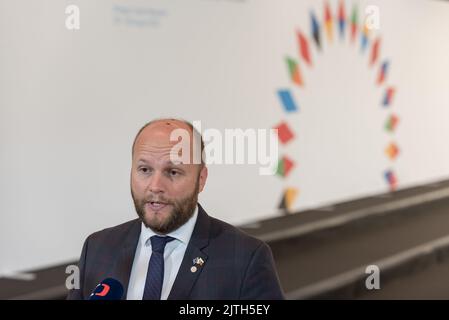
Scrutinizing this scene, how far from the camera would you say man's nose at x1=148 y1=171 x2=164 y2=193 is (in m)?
0.95

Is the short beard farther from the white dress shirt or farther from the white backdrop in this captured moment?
the white backdrop

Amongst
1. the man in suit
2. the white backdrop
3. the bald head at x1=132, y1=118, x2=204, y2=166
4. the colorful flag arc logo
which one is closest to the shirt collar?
the man in suit

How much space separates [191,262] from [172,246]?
0.14 ft

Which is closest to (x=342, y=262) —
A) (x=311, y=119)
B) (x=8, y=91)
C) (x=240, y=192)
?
(x=240, y=192)

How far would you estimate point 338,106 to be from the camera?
4.59m

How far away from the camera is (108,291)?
0.93m

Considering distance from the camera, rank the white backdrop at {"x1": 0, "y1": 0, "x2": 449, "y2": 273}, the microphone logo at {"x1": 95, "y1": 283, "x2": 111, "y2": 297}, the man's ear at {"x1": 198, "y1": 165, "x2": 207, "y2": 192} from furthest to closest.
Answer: the white backdrop at {"x1": 0, "y1": 0, "x2": 449, "y2": 273} → the man's ear at {"x1": 198, "y1": 165, "x2": 207, "y2": 192} → the microphone logo at {"x1": 95, "y1": 283, "x2": 111, "y2": 297}

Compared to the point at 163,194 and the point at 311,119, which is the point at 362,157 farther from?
the point at 163,194

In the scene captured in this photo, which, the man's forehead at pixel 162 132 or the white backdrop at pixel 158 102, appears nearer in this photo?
the man's forehead at pixel 162 132

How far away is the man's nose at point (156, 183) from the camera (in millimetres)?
954

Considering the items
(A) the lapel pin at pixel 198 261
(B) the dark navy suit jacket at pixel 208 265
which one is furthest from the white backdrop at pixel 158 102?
(A) the lapel pin at pixel 198 261

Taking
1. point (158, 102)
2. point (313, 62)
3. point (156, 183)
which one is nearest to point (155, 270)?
point (156, 183)

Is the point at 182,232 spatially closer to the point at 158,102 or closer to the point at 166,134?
the point at 166,134

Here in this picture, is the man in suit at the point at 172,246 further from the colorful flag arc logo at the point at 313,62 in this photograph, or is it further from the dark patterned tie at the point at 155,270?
the colorful flag arc logo at the point at 313,62
